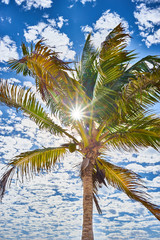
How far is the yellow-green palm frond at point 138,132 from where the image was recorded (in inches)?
275

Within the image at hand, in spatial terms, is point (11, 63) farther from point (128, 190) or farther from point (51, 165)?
point (128, 190)

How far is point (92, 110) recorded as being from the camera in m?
7.45

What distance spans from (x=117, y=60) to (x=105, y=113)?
172 centimetres

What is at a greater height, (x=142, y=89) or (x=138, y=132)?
(x=142, y=89)

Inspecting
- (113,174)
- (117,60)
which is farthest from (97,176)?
(117,60)

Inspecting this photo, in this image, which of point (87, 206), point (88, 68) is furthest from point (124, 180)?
point (88, 68)

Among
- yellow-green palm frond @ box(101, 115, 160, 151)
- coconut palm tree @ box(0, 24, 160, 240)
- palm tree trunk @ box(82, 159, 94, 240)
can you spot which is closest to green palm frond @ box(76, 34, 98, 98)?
coconut palm tree @ box(0, 24, 160, 240)

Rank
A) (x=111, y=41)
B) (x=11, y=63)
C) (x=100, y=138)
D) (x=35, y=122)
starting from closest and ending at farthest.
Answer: (x=11, y=63) < (x=111, y=41) < (x=100, y=138) < (x=35, y=122)

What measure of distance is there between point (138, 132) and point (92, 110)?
1626 mm

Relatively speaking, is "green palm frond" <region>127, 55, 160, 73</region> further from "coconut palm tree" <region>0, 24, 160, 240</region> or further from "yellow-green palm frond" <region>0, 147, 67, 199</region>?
"yellow-green palm frond" <region>0, 147, 67, 199</region>

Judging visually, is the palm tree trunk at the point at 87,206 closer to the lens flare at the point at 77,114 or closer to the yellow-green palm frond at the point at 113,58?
the lens flare at the point at 77,114

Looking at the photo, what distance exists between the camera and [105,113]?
7.27 m

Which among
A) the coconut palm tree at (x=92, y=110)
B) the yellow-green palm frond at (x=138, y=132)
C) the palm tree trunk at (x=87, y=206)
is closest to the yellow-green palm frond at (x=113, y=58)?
the coconut palm tree at (x=92, y=110)

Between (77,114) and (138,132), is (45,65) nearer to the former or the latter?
(77,114)
